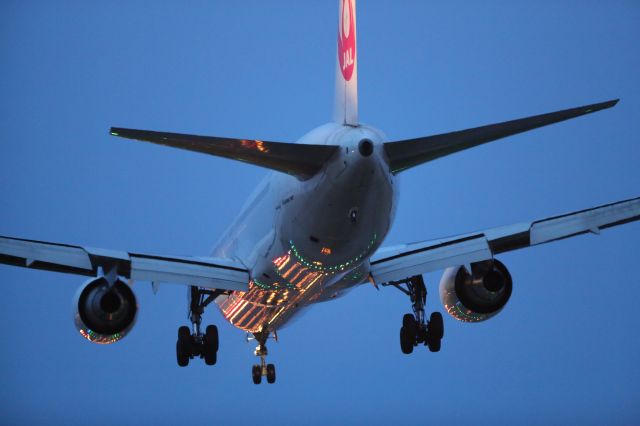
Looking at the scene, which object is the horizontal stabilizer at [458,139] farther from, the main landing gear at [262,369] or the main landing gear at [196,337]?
the main landing gear at [262,369]

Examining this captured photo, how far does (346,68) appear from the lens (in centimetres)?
2709

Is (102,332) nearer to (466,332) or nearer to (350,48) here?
(350,48)

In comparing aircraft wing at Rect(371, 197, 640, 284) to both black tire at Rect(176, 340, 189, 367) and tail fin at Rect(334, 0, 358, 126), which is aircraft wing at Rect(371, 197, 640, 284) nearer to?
tail fin at Rect(334, 0, 358, 126)

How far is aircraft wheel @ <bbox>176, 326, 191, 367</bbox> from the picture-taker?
31969 millimetres

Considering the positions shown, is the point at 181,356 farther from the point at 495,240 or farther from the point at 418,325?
the point at 495,240

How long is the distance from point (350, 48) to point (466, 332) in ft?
268

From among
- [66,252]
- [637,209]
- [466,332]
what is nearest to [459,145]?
Result: [637,209]

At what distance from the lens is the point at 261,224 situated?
97.5 feet

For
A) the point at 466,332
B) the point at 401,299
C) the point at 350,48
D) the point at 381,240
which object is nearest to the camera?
the point at 381,240

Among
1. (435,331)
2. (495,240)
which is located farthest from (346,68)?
(435,331)

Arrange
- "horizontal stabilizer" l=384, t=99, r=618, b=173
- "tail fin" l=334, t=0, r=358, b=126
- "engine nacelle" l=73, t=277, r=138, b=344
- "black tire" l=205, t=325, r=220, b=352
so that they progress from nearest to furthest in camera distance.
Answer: "horizontal stabilizer" l=384, t=99, r=618, b=173 < "tail fin" l=334, t=0, r=358, b=126 < "engine nacelle" l=73, t=277, r=138, b=344 < "black tire" l=205, t=325, r=220, b=352

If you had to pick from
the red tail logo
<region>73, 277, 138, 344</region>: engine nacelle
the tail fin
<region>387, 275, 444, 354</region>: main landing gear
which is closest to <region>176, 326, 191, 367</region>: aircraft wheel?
<region>73, 277, 138, 344</region>: engine nacelle

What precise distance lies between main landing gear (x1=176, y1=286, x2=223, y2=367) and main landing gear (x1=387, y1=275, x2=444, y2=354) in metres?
5.22

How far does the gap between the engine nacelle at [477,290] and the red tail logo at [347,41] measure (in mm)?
6961
